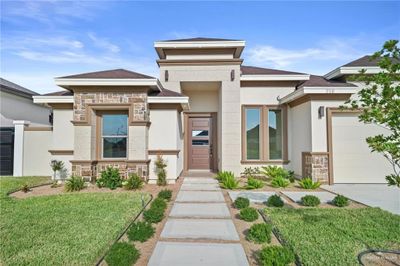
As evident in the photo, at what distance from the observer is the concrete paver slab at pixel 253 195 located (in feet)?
20.6

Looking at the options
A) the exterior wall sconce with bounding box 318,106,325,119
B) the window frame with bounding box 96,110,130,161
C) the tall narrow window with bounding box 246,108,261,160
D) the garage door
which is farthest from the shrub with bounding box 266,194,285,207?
the window frame with bounding box 96,110,130,161

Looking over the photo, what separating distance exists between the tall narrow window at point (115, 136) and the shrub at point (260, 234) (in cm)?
606

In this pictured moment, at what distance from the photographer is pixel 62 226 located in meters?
4.36

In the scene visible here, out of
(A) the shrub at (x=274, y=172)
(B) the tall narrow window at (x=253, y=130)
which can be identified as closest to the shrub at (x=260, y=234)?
(A) the shrub at (x=274, y=172)

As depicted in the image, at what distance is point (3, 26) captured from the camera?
8.70 m

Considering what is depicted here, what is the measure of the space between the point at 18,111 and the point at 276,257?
15554 millimetres

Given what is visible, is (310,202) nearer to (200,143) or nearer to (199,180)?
(199,180)

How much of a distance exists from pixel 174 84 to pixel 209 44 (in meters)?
2.29

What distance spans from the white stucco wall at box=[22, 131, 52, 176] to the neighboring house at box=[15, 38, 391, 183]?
87mm

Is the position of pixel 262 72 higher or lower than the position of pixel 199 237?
higher

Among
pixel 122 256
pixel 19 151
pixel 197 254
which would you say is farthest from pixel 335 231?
pixel 19 151

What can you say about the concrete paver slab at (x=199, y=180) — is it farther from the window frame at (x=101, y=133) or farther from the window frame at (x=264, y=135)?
the window frame at (x=101, y=133)

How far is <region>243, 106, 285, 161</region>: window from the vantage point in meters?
10.3

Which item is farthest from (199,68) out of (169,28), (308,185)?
(308,185)
